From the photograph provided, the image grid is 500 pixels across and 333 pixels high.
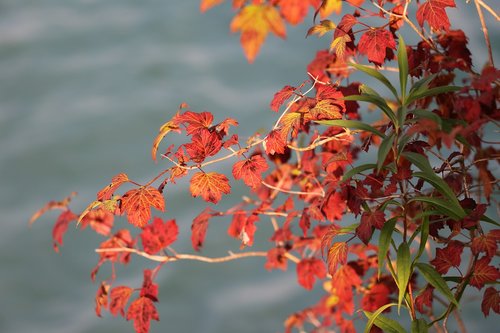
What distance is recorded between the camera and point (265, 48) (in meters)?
Result: 3.93

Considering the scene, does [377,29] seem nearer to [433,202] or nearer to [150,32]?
[433,202]

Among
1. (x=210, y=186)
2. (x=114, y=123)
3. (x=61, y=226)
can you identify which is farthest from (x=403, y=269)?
(x=114, y=123)

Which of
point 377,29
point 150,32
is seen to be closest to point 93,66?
point 150,32

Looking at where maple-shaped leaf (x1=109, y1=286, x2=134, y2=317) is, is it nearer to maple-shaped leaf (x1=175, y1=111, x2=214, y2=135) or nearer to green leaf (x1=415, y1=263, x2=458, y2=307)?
maple-shaped leaf (x1=175, y1=111, x2=214, y2=135)

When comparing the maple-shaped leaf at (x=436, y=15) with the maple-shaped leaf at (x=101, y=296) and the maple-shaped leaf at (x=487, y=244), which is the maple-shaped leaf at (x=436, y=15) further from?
the maple-shaped leaf at (x=101, y=296)

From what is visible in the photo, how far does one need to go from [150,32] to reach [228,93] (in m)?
0.74

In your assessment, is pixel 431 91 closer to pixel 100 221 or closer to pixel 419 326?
pixel 419 326

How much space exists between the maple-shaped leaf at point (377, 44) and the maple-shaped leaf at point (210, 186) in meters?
0.39

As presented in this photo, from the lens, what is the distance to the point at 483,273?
1.43 meters

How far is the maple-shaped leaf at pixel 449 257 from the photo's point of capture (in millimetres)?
1446

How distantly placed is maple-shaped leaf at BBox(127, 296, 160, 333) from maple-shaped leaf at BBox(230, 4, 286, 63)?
2.39 feet

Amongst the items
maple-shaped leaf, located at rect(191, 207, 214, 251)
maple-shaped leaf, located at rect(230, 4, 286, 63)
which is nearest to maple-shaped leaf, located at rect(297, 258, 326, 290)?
maple-shaped leaf, located at rect(191, 207, 214, 251)

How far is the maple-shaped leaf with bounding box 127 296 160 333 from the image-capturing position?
5.63 feet

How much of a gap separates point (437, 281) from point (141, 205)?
0.58 m
